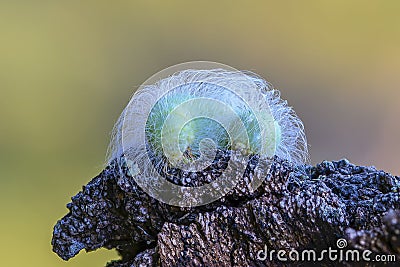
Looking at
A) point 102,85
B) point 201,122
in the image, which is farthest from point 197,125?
point 102,85

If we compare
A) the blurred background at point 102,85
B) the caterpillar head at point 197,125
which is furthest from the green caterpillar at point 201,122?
the blurred background at point 102,85

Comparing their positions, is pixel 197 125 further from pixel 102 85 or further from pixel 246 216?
pixel 102 85

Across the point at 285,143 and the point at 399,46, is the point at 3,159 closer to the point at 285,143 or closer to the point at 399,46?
the point at 285,143

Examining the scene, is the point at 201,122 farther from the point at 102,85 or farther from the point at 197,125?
the point at 102,85

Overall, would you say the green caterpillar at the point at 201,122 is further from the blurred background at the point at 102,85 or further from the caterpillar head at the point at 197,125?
the blurred background at the point at 102,85

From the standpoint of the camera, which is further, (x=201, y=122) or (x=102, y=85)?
(x=102, y=85)

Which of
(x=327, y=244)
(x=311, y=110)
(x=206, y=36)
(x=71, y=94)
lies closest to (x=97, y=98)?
(x=71, y=94)
